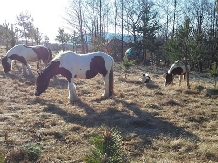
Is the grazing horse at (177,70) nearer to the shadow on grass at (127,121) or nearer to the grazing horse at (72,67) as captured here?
the grazing horse at (72,67)

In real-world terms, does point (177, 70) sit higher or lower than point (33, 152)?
higher

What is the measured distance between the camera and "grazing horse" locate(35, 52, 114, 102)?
32.0 feet

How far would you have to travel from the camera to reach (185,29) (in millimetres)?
12391

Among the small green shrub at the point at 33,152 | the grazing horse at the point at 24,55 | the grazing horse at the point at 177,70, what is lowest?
the small green shrub at the point at 33,152

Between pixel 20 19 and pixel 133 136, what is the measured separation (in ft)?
105

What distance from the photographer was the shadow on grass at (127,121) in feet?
21.4

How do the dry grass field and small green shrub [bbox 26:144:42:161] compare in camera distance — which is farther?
the dry grass field

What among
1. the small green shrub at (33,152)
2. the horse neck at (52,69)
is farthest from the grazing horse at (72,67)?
the small green shrub at (33,152)

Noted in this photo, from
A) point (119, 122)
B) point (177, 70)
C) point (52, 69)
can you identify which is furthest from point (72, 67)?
point (177, 70)

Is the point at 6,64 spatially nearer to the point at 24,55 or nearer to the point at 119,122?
the point at 24,55

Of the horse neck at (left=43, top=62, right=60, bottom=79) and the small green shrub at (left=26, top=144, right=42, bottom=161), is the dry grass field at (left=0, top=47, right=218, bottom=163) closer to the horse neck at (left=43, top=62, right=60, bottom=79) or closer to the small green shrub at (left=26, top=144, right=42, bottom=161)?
the small green shrub at (left=26, top=144, right=42, bottom=161)

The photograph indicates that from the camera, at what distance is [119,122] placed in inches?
287

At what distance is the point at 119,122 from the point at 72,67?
3.34 metres

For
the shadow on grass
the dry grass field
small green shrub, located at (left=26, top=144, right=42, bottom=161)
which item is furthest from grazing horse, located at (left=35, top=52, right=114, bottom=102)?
small green shrub, located at (left=26, top=144, right=42, bottom=161)
